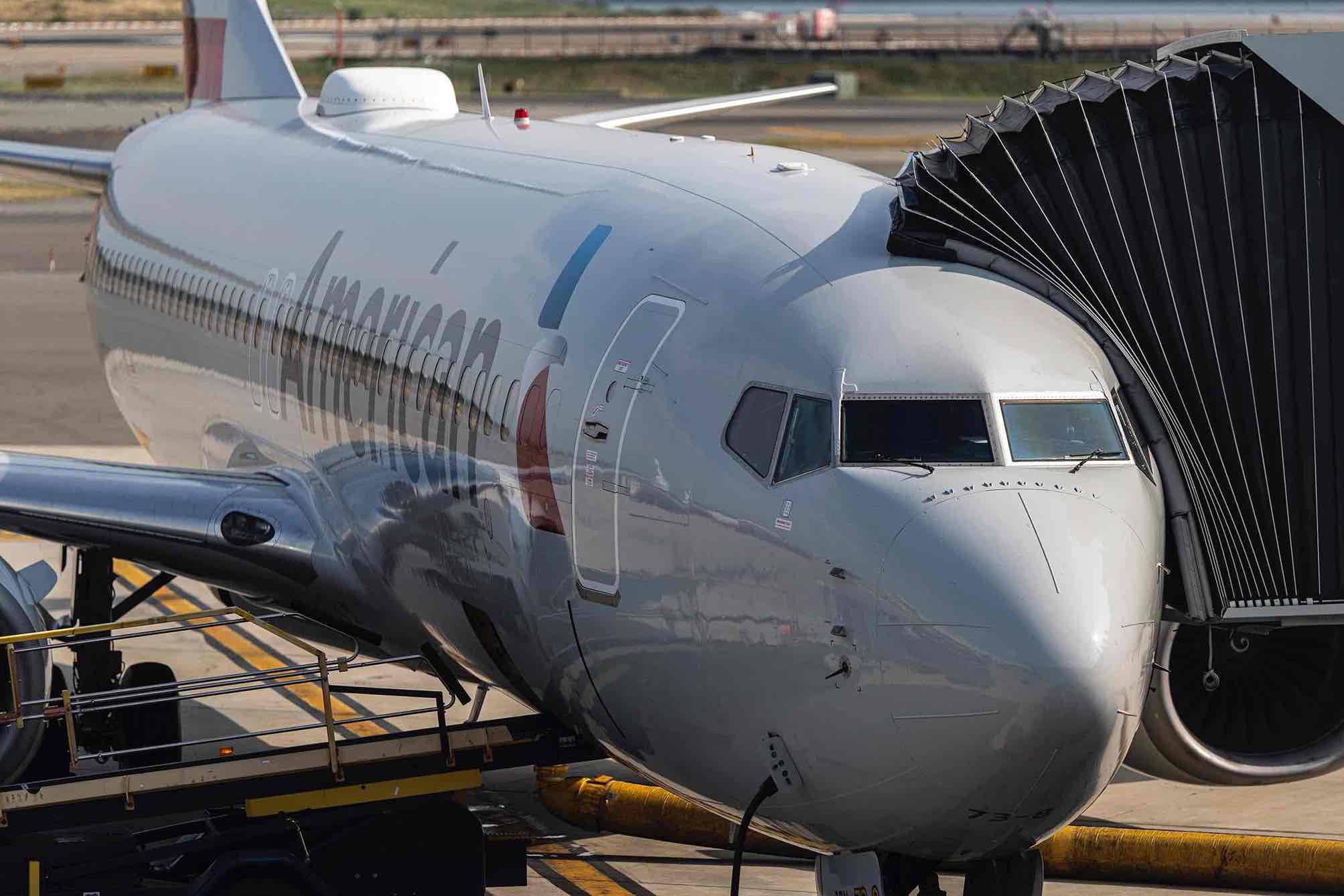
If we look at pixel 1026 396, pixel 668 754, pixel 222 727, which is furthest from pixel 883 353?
pixel 222 727

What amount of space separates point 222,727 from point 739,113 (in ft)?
253

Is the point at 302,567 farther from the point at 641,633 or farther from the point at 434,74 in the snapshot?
the point at 434,74

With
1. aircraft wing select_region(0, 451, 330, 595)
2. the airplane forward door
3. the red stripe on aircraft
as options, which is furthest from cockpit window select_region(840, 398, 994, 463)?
the red stripe on aircraft

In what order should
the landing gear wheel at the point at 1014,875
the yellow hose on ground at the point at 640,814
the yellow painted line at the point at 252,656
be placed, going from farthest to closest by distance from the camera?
1. the yellow painted line at the point at 252,656
2. the yellow hose on ground at the point at 640,814
3. the landing gear wheel at the point at 1014,875

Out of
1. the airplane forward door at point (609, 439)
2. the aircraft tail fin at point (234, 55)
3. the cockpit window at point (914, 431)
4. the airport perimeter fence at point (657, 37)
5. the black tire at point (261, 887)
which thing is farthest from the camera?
the airport perimeter fence at point (657, 37)

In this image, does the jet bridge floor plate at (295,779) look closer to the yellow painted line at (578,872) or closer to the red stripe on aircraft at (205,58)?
the yellow painted line at (578,872)

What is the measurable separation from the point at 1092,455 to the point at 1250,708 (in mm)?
2524

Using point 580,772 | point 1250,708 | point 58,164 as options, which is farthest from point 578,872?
point 58,164

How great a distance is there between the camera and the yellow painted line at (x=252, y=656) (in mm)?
17062

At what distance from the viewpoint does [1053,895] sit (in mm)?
13133

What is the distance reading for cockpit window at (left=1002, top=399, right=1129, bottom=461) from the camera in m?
8.69

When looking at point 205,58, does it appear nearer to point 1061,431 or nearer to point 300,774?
point 300,774

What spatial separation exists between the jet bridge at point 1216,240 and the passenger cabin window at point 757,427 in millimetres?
1120

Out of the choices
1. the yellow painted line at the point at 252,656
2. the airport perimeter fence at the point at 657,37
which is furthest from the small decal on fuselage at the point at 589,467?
the airport perimeter fence at the point at 657,37
